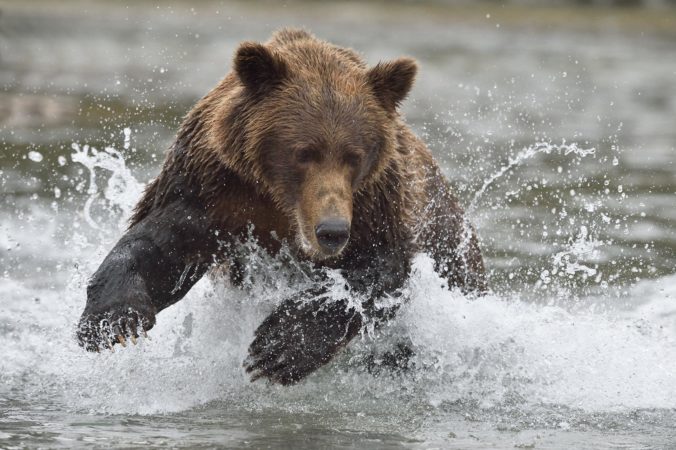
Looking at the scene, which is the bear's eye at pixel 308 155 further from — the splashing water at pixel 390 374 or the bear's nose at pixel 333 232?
the splashing water at pixel 390 374

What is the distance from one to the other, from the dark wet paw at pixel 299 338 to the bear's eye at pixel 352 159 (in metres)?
0.74

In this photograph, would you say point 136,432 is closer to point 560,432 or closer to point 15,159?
point 560,432

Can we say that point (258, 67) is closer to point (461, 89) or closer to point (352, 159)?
point (352, 159)

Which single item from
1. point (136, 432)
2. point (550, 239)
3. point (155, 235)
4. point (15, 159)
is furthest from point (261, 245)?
point (15, 159)

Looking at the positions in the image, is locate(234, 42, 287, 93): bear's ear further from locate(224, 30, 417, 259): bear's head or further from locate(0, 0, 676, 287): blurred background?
locate(0, 0, 676, 287): blurred background

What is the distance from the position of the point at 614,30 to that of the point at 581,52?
3330 mm

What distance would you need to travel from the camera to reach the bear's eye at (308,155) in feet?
19.0

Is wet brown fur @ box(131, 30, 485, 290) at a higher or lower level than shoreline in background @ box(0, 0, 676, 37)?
lower

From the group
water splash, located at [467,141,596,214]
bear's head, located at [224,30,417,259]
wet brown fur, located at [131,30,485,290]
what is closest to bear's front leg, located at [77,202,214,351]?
wet brown fur, located at [131,30,485,290]

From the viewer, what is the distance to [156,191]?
21.1 feet

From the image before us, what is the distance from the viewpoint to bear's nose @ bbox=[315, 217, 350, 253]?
549 centimetres

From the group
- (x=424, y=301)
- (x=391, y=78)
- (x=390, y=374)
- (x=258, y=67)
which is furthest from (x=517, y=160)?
(x=258, y=67)

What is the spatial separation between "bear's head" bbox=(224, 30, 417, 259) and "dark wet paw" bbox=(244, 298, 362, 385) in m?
0.33

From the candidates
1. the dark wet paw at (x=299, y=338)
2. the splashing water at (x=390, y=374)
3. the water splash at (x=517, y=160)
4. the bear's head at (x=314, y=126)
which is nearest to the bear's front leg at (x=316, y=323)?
the dark wet paw at (x=299, y=338)
